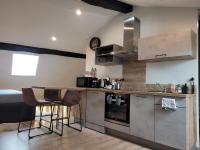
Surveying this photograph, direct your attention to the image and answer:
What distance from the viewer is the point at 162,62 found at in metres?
→ 3.49

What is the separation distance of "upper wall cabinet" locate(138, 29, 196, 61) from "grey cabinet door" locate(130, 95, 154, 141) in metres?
0.81

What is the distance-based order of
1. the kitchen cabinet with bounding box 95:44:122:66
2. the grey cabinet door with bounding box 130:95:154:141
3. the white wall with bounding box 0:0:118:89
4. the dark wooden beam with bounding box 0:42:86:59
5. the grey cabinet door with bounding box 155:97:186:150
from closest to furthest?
the grey cabinet door with bounding box 155:97:186:150 → the grey cabinet door with bounding box 130:95:154:141 → the kitchen cabinet with bounding box 95:44:122:66 → the white wall with bounding box 0:0:118:89 → the dark wooden beam with bounding box 0:42:86:59

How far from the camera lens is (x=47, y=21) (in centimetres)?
520

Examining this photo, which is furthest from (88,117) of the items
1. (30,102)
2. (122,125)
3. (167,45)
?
(167,45)

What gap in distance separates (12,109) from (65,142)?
1808 millimetres

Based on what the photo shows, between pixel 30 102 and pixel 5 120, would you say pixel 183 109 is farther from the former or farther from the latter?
pixel 5 120

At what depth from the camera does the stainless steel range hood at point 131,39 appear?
3.88m

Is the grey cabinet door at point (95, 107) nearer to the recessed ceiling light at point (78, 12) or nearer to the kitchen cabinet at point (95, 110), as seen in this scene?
the kitchen cabinet at point (95, 110)

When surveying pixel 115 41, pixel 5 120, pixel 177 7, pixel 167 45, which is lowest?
pixel 5 120

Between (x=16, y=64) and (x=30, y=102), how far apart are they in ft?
12.7

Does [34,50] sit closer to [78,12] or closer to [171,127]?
[78,12]

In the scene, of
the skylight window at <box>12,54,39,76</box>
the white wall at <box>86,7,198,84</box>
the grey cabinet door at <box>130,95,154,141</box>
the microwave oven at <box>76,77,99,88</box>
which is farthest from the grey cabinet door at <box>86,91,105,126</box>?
the skylight window at <box>12,54,39,76</box>

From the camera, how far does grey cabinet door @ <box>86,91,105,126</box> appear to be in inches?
Answer: 150

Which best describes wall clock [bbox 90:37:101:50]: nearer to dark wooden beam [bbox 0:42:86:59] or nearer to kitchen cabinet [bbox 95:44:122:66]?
kitchen cabinet [bbox 95:44:122:66]
